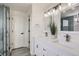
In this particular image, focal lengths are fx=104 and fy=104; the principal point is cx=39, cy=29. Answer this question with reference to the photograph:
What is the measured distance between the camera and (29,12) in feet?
5.68

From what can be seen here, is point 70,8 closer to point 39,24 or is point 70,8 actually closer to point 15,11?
point 39,24

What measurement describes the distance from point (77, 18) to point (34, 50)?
2.75 feet

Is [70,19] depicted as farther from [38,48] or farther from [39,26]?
[38,48]

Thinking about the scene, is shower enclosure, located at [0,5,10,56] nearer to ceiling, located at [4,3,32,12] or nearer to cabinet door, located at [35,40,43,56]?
ceiling, located at [4,3,32,12]

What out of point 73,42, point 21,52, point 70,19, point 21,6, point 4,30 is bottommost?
point 21,52

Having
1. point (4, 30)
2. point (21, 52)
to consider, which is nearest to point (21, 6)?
point (4, 30)

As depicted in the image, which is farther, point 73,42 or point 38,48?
point 38,48

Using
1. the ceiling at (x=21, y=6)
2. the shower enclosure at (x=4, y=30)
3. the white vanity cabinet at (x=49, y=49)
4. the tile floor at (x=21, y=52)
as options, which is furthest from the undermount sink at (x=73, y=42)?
the shower enclosure at (x=4, y=30)

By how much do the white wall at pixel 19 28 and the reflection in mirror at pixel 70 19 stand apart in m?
0.61

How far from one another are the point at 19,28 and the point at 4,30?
0.80 ft

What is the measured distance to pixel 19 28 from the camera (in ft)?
5.76

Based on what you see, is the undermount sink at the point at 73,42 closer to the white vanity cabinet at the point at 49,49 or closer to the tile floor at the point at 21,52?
the white vanity cabinet at the point at 49,49

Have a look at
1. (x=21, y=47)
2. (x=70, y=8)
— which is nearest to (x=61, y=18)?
(x=70, y=8)

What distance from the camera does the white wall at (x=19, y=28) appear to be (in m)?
1.75
